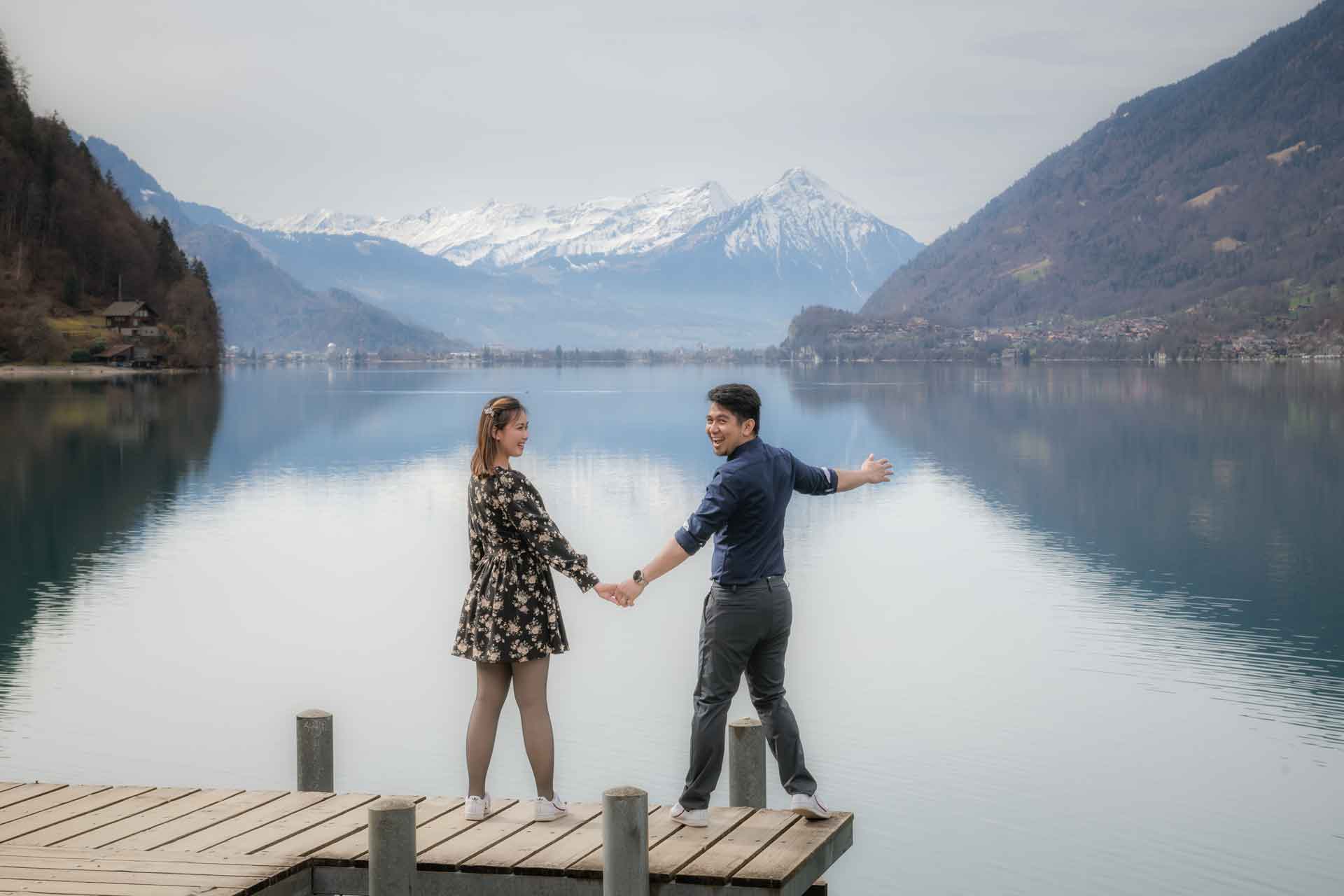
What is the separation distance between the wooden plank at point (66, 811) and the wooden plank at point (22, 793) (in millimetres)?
146

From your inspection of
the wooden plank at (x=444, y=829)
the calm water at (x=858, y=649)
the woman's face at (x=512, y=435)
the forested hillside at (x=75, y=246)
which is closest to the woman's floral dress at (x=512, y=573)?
the woman's face at (x=512, y=435)

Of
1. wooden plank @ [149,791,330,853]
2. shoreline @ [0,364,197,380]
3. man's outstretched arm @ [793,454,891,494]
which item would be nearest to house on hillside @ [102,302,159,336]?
shoreline @ [0,364,197,380]

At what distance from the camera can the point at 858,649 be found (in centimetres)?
2189

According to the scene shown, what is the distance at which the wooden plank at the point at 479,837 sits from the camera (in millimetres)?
8383

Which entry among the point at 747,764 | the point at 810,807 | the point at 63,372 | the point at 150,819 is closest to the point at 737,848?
the point at 810,807

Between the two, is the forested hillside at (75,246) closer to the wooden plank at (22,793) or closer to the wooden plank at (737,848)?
the wooden plank at (22,793)

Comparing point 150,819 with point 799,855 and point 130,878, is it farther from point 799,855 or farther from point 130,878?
point 799,855

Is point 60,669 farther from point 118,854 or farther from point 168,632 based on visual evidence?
point 118,854

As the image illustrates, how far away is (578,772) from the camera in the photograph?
15.7m

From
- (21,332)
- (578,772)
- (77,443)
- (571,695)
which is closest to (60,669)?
(571,695)

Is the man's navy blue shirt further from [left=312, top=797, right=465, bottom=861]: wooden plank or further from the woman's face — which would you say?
[left=312, top=797, right=465, bottom=861]: wooden plank

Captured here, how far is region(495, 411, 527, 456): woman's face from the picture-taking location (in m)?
9.28

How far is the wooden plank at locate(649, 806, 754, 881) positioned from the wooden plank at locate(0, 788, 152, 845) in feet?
11.9

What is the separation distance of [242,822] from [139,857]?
777 mm
